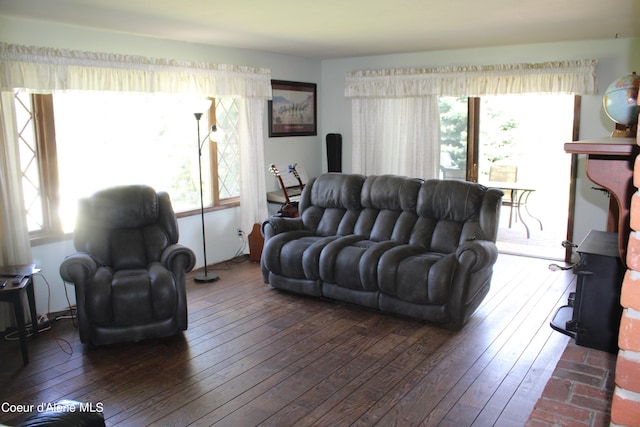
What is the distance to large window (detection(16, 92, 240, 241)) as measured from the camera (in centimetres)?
403

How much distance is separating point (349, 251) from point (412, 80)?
2673 millimetres

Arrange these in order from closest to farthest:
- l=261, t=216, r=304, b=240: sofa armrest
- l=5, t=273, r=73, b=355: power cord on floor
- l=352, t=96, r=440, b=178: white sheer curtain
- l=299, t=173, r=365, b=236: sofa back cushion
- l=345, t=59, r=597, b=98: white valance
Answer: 1. l=5, t=273, r=73, b=355: power cord on floor
2. l=261, t=216, r=304, b=240: sofa armrest
3. l=299, t=173, r=365, b=236: sofa back cushion
4. l=345, t=59, r=597, b=98: white valance
5. l=352, t=96, r=440, b=178: white sheer curtain

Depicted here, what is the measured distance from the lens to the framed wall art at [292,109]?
6020 millimetres

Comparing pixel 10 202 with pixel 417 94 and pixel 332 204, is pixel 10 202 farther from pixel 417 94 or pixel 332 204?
pixel 417 94

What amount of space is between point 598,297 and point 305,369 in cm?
173

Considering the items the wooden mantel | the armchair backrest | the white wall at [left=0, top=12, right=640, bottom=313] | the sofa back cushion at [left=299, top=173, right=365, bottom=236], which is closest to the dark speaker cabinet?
the wooden mantel

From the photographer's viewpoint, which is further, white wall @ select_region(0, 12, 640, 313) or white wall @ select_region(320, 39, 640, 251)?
white wall @ select_region(320, 39, 640, 251)

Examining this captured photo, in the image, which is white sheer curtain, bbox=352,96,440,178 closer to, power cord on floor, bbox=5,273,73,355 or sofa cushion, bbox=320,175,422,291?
sofa cushion, bbox=320,175,422,291

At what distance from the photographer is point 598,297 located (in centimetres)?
265

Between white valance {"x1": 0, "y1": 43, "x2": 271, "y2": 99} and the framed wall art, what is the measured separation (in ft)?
1.09

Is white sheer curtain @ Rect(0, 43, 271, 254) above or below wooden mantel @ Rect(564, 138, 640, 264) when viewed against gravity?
above

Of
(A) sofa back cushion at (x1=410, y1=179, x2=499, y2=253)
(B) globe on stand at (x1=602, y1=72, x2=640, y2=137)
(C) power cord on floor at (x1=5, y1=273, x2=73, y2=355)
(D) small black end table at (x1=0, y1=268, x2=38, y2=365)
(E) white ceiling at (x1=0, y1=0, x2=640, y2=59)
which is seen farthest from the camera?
(A) sofa back cushion at (x1=410, y1=179, x2=499, y2=253)

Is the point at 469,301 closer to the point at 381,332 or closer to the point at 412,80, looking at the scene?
the point at 381,332

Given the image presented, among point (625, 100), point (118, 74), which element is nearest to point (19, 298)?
point (118, 74)
